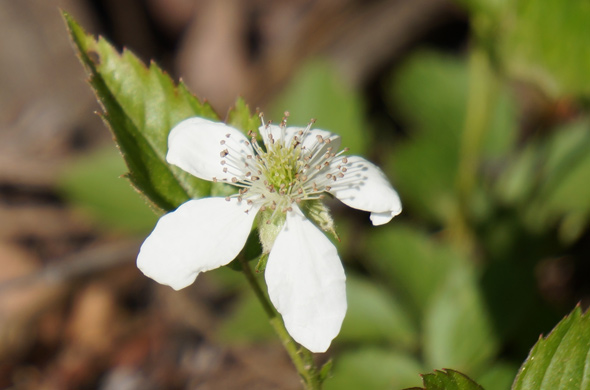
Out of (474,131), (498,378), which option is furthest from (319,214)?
(474,131)

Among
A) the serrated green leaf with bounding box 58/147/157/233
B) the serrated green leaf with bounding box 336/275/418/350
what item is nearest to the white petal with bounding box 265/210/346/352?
the serrated green leaf with bounding box 336/275/418/350

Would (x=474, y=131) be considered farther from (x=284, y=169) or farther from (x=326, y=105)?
(x=284, y=169)

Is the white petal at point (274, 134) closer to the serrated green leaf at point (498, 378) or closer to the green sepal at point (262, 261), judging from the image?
the green sepal at point (262, 261)

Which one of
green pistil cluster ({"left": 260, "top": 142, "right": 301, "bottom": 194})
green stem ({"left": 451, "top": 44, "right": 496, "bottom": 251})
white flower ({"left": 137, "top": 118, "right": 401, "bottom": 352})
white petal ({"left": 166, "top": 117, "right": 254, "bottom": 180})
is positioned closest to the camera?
white flower ({"left": 137, "top": 118, "right": 401, "bottom": 352})

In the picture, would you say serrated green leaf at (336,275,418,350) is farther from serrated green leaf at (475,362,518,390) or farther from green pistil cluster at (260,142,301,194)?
green pistil cluster at (260,142,301,194)

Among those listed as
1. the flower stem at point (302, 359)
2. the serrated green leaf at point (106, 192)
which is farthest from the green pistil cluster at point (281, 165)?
the serrated green leaf at point (106, 192)

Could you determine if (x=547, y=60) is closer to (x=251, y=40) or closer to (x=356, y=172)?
(x=356, y=172)
